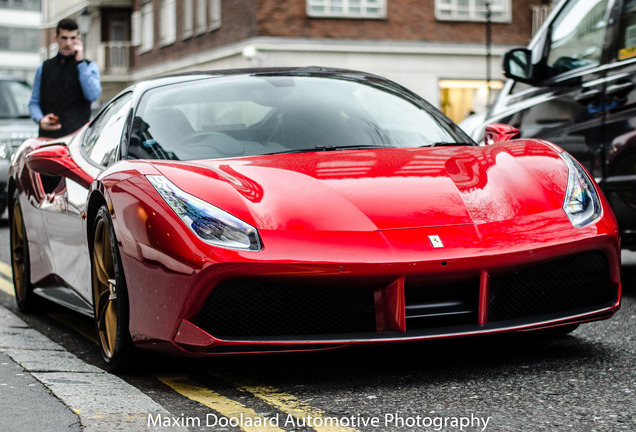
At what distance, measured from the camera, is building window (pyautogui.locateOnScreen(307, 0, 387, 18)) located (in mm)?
29188

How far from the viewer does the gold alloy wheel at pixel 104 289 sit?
429cm

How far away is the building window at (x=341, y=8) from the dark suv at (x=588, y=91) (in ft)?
73.9

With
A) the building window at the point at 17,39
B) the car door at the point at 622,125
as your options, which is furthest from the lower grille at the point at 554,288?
the building window at the point at 17,39

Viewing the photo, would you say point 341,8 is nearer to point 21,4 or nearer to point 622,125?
point 622,125

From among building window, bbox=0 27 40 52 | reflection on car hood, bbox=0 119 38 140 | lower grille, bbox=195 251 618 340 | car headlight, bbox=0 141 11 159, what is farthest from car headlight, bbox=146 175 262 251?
building window, bbox=0 27 40 52

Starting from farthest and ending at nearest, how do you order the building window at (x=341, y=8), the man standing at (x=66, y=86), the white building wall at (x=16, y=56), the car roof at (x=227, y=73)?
the white building wall at (x=16, y=56) < the building window at (x=341, y=8) < the man standing at (x=66, y=86) < the car roof at (x=227, y=73)

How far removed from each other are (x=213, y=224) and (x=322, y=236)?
0.38 meters

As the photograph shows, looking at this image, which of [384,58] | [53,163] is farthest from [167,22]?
[53,163]

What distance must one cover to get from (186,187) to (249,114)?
0.98 m

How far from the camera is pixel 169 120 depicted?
4.81 meters

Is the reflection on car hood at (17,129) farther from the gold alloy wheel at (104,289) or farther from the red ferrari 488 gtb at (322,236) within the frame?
the gold alloy wheel at (104,289)

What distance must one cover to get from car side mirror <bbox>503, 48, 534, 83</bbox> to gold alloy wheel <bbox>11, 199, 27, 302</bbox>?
9.77ft

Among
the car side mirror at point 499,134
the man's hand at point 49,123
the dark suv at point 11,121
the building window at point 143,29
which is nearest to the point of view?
Result: the car side mirror at point 499,134

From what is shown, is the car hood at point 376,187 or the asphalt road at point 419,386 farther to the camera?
the car hood at point 376,187
